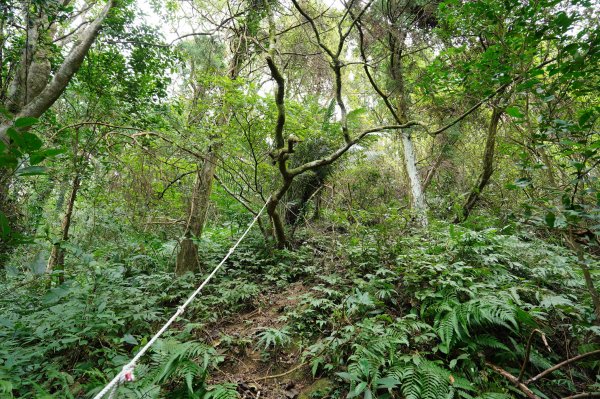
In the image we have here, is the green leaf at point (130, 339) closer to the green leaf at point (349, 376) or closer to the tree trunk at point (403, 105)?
the green leaf at point (349, 376)

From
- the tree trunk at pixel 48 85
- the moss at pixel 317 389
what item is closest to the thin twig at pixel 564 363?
the moss at pixel 317 389

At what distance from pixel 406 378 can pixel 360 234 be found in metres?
2.59

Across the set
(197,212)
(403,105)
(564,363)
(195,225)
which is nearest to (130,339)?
(195,225)

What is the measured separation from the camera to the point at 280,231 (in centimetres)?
519

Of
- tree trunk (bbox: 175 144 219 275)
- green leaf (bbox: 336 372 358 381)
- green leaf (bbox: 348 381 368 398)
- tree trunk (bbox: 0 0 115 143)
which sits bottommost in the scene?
green leaf (bbox: 348 381 368 398)

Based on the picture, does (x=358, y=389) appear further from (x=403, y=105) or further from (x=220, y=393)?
(x=403, y=105)

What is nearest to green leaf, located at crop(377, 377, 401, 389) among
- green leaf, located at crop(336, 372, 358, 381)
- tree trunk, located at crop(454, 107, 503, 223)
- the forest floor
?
green leaf, located at crop(336, 372, 358, 381)

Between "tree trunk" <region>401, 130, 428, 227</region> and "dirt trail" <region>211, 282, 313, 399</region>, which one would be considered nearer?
"dirt trail" <region>211, 282, 313, 399</region>

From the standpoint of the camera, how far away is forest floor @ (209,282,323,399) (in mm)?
2523

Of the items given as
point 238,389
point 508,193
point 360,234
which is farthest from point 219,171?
point 508,193

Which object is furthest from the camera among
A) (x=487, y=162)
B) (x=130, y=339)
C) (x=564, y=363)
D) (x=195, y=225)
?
(x=487, y=162)

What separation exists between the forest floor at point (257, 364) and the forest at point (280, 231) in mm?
24

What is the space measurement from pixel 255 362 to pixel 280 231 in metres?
2.53

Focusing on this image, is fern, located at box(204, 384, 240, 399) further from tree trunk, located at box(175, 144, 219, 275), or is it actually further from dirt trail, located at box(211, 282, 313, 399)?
tree trunk, located at box(175, 144, 219, 275)
